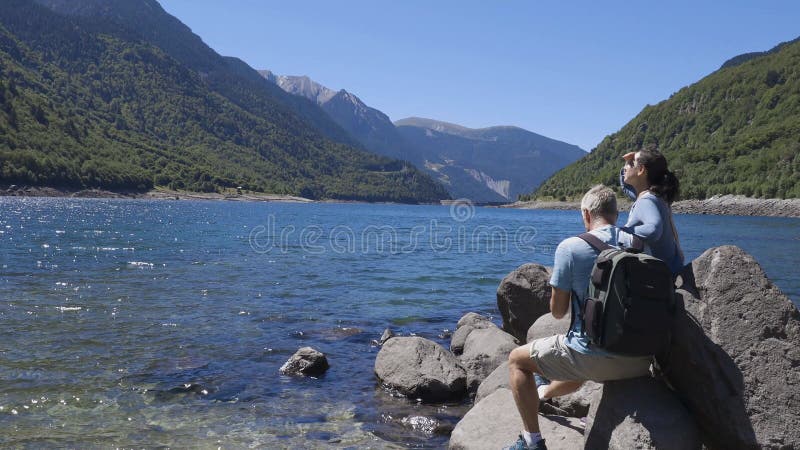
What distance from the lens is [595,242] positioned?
249 inches

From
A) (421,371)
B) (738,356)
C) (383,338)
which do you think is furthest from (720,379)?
(383,338)

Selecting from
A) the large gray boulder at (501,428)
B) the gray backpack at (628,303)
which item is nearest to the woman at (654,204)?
the gray backpack at (628,303)

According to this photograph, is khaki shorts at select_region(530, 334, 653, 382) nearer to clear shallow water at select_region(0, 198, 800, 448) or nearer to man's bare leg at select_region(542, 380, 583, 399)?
man's bare leg at select_region(542, 380, 583, 399)

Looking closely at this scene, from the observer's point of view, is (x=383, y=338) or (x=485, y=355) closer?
(x=485, y=355)

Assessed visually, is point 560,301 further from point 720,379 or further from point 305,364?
point 305,364

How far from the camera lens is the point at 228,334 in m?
17.4

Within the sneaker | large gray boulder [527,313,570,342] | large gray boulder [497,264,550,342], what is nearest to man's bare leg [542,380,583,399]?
the sneaker

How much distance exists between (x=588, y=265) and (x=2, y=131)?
193m

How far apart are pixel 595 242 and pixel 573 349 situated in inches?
47.9

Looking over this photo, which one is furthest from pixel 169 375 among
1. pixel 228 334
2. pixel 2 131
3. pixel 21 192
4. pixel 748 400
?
pixel 2 131

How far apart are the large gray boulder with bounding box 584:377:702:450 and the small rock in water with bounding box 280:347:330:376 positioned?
831cm

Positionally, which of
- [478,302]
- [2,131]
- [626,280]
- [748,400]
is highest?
[2,131]

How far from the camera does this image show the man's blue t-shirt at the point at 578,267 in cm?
630

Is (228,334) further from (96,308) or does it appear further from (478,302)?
(478,302)
